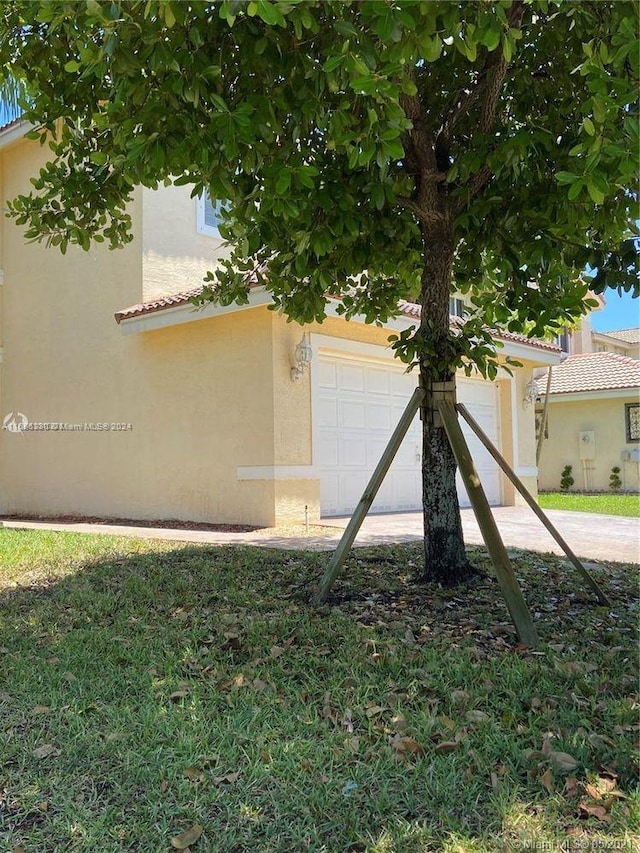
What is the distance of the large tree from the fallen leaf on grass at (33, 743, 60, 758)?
277 cm

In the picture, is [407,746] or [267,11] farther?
[407,746]

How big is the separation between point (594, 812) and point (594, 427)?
18623 millimetres

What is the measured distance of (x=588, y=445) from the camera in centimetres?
1941

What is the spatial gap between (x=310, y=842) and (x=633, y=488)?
60.6 ft

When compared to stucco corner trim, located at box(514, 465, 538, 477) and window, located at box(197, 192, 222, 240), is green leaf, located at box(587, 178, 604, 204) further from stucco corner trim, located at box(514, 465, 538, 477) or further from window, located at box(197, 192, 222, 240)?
stucco corner trim, located at box(514, 465, 538, 477)

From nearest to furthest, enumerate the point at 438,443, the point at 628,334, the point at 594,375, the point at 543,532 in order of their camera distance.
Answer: the point at 438,443 < the point at 543,532 < the point at 594,375 < the point at 628,334

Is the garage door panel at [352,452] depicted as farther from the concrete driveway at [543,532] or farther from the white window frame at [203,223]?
the white window frame at [203,223]

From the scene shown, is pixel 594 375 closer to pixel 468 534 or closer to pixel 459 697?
pixel 468 534

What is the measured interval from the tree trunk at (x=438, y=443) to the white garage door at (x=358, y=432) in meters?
4.57

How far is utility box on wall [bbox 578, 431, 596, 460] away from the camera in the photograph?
761 inches

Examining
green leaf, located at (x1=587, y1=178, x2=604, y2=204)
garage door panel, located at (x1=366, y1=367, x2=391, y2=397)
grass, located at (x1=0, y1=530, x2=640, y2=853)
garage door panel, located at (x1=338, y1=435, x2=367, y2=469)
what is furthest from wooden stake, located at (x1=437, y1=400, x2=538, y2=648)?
garage door panel, located at (x1=366, y1=367, x2=391, y2=397)

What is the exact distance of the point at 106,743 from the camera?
2.81 m

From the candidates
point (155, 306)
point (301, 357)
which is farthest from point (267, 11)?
point (155, 306)

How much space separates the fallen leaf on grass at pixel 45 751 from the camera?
9.06ft
